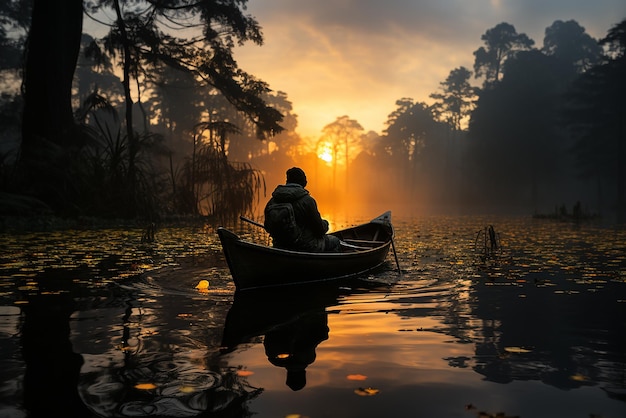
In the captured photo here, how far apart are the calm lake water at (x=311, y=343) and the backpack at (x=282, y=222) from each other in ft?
3.06

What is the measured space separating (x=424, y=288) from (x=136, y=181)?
12.1 meters

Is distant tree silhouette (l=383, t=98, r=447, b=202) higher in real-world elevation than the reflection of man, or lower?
higher

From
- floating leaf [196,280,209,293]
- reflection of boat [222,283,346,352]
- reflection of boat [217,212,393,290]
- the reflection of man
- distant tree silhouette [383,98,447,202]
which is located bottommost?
the reflection of man

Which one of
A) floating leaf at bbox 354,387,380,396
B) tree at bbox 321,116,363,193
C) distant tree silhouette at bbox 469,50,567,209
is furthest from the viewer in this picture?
tree at bbox 321,116,363,193

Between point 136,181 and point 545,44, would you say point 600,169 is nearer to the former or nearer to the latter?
point 545,44

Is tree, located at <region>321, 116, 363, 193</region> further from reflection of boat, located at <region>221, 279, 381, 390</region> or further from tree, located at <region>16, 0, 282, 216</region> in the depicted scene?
reflection of boat, located at <region>221, 279, 381, 390</region>

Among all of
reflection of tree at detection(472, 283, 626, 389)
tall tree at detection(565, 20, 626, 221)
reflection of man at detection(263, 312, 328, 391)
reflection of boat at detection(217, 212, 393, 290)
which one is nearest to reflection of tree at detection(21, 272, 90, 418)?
reflection of man at detection(263, 312, 328, 391)

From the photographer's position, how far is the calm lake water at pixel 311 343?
326 centimetres

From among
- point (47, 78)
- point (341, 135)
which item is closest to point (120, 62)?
point (47, 78)

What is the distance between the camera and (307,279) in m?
8.00

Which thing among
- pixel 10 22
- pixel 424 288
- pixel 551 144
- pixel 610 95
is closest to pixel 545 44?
pixel 551 144

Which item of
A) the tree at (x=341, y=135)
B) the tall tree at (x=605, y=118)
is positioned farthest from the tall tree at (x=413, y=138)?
the tall tree at (x=605, y=118)

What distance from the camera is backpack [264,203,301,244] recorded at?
25.0 ft

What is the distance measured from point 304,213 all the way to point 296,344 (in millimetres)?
3502
